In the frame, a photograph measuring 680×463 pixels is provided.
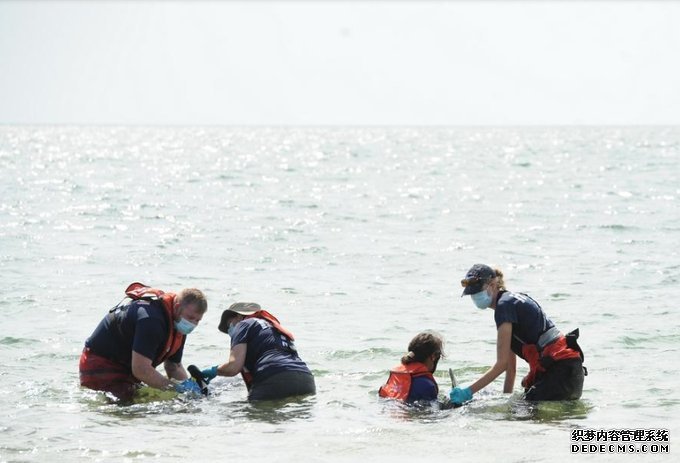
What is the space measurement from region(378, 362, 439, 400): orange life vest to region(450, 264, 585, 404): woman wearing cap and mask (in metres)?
0.39

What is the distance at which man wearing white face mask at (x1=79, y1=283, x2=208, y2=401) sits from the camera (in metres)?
10.2

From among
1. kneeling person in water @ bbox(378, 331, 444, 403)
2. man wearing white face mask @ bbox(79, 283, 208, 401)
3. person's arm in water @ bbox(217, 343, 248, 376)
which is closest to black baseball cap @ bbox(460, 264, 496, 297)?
kneeling person in water @ bbox(378, 331, 444, 403)

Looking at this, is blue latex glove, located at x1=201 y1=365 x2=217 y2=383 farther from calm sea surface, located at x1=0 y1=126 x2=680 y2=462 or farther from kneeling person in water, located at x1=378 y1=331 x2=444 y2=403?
kneeling person in water, located at x1=378 y1=331 x2=444 y2=403

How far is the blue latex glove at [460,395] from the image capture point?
10.3 m

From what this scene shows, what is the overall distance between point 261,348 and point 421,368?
5.35 ft

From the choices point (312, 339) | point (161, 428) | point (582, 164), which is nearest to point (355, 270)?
point (312, 339)

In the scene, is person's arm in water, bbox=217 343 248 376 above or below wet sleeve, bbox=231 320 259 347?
below

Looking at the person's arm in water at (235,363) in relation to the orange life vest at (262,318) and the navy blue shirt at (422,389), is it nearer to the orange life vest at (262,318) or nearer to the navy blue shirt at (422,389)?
the orange life vest at (262,318)

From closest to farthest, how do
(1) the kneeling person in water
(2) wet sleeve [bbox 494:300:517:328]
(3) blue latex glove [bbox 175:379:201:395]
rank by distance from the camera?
(2) wet sleeve [bbox 494:300:517:328], (1) the kneeling person in water, (3) blue latex glove [bbox 175:379:201:395]

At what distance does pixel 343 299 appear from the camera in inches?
722

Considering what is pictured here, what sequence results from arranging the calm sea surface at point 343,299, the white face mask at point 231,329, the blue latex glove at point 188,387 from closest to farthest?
the calm sea surface at point 343,299 → the blue latex glove at point 188,387 → the white face mask at point 231,329

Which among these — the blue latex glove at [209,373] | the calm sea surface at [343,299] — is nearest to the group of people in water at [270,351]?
the blue latex glove at [209,373]

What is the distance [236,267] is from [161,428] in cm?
1235

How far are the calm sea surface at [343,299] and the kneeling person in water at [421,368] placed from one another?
0.22 m
